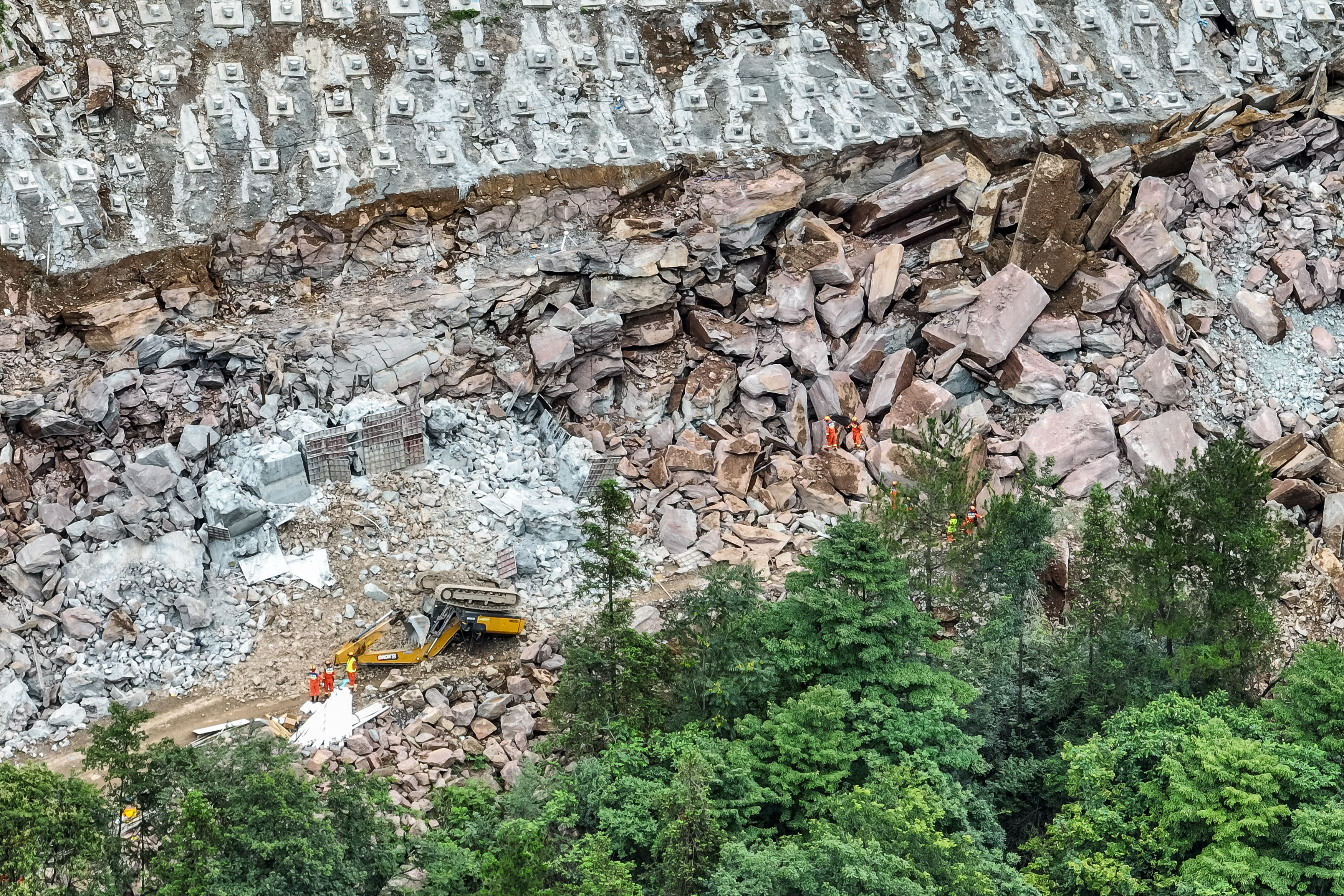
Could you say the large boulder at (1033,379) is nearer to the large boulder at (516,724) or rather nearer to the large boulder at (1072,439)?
the large boulder at (1072,439)

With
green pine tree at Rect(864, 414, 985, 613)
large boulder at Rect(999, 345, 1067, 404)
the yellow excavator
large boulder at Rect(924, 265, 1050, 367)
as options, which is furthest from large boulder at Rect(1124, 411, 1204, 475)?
the yellow excavator

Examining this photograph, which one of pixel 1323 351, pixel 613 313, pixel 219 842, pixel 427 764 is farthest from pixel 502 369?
pixel 1323 351

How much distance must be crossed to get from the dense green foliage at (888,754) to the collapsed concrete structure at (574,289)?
281 centimetres

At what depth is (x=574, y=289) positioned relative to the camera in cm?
2809

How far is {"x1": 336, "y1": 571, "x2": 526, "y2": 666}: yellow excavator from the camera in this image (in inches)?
910

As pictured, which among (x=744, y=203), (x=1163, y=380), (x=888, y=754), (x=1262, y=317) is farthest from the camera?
(x=744, y=203)

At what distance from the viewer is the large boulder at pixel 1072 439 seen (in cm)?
2675

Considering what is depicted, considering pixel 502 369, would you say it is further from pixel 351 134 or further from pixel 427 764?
pixel 427 764

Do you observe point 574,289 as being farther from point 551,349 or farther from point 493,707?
point 493,707

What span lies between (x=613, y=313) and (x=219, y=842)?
1408 centimetres

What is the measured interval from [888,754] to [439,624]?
7.46 meters

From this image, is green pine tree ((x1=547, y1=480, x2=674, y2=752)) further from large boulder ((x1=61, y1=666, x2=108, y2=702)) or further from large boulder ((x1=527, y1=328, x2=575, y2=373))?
large boulder ((x1=61, y1=666, x2=108, y2=702))

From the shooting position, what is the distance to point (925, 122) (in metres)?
30.2

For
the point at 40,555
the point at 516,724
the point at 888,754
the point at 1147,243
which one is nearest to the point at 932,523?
the point at 888,754
